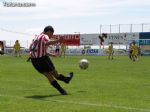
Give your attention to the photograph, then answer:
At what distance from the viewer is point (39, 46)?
12.8m

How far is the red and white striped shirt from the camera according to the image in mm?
12781

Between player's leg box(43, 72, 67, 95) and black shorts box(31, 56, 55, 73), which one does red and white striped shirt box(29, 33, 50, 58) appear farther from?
player's leg box(43, 72, 67, 95)

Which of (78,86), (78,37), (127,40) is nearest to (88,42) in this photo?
(78,37)

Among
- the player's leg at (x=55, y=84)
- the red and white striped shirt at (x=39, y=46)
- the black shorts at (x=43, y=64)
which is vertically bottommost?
the player's leg at (x=55, y=84)

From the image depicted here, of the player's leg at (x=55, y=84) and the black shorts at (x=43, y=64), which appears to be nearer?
the black shorts at (x=43, y=64)

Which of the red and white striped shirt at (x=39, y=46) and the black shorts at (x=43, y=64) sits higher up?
the red and white striped shirt at (x=39, y=46)

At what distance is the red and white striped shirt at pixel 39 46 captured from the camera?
1278cm

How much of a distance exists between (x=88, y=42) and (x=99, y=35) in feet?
10.9

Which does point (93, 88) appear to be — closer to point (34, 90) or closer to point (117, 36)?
point (34, 90)

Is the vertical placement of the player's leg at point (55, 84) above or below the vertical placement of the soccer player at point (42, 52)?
below

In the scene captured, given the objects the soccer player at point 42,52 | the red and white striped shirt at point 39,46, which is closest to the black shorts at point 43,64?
the soccer player at point 42,52

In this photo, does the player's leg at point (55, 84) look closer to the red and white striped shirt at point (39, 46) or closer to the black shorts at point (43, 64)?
the black shorts at point (43, 64)

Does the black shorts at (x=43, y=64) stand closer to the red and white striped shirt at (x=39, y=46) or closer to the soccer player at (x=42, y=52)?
the soccer player at (x=42, y=52)

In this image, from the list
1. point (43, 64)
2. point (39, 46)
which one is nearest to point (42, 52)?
point (39, 46)
